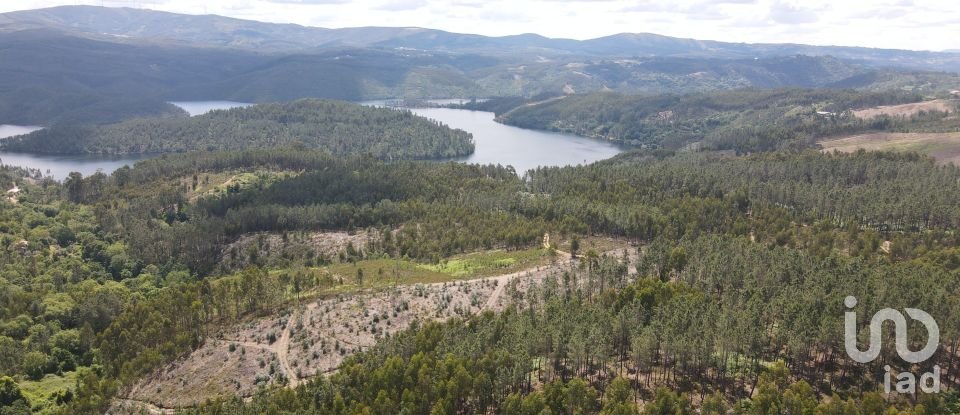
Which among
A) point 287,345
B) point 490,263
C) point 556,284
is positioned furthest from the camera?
point 490,263

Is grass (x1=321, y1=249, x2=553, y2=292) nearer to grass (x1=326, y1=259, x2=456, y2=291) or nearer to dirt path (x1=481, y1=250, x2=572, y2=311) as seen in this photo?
grass (x1=326, y1=259, x2=456, y2=291)

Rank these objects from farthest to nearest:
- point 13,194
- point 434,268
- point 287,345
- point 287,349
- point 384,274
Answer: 1. point 13,194
2. point 434,268
3. point 384,274
4. point 287,345
5. point 287,349

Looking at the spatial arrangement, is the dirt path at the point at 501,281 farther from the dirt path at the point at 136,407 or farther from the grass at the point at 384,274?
the dirt path at the point at 136,407

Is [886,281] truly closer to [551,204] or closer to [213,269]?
[551,204]

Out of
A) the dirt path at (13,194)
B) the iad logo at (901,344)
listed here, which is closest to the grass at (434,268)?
the iad logo at (901,344)

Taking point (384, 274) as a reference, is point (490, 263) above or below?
above

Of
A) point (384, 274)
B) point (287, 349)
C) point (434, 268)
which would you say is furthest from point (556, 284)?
point (287, 349)

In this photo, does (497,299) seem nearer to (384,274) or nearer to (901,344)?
(384,274)

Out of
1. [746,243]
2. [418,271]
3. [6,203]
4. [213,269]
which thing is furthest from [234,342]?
[6,203]
